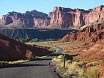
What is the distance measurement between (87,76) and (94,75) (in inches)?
21.7

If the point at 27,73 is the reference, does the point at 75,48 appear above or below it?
below

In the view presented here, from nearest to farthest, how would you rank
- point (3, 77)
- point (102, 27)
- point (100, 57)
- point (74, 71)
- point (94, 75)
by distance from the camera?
point (94, 75)
point (3, 77)
point (74, 71)
point (100, 57)
point (102, 27)

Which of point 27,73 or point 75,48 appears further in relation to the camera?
point 75,48

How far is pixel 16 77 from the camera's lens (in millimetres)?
26562

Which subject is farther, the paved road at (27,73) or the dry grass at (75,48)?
the dry grass at (75,48)

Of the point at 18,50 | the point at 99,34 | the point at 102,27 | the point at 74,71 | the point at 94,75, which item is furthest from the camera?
the point at 102,27

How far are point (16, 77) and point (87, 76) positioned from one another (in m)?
5.25

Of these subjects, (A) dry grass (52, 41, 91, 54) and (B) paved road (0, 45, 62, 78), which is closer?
(B) paved road (0, 45, 62, 78)

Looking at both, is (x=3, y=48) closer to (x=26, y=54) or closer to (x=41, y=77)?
(x=26, y=54)

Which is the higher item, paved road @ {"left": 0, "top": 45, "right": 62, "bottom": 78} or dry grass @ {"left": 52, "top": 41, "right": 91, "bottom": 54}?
paved road @ {"left": 0, "top": 45, "right": 62, "bottom": 78}

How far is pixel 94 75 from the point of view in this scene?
80.3ft

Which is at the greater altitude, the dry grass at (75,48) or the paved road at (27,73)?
the paved road at (27,73)

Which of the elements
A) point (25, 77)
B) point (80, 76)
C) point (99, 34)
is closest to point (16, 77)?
point (25, 77)

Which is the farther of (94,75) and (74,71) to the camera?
(74,71)
